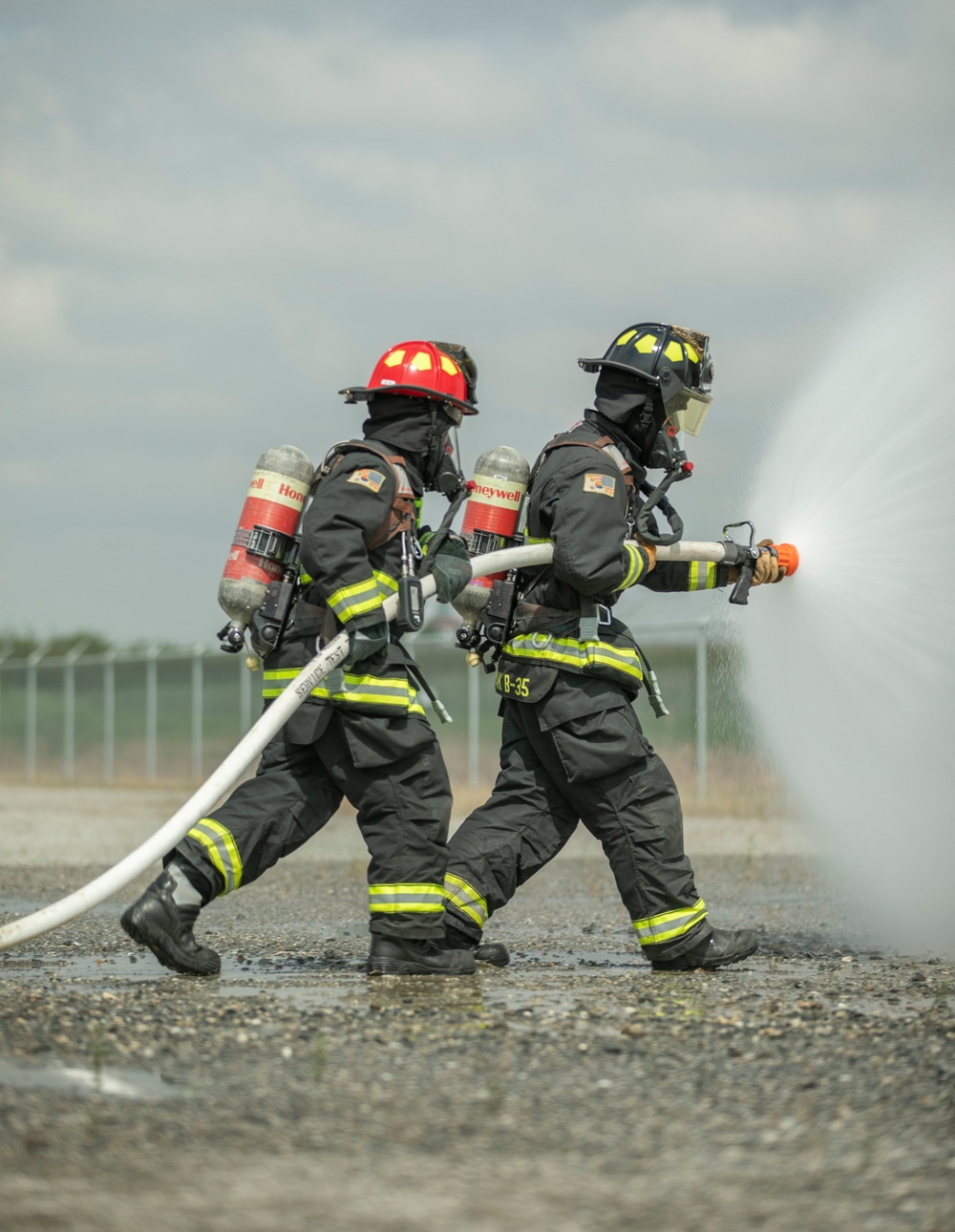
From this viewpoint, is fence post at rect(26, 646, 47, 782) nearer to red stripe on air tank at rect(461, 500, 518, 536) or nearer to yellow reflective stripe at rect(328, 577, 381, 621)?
red stripe on air tank at rect(461, 500, 518, 536)

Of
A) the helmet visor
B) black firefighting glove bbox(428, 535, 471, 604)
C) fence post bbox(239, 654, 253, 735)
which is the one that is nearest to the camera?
black firefighting glove bbox(428, 535, 471, 604)

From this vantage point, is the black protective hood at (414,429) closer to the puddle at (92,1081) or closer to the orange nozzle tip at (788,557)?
the orange nozzle tip at (788,557)

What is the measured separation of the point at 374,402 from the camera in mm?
5070

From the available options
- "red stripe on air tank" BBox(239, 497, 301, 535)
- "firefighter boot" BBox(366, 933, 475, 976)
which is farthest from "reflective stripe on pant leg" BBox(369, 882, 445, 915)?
"red stripe on air tank" BBox(239, 497, 301, 535)

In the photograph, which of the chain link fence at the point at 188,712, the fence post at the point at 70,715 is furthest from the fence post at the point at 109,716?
the fence post at the point at 70,715

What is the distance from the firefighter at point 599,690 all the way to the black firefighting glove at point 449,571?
32 centimetres

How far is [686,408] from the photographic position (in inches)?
213

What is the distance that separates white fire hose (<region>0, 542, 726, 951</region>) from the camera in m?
4.35

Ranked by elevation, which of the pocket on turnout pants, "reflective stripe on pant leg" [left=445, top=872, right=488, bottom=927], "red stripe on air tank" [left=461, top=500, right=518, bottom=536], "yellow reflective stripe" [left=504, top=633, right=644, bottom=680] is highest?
"red stripe on air tank" [left=461, top=500, right=518, bottom=536]

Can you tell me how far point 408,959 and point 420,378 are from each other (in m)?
1.98

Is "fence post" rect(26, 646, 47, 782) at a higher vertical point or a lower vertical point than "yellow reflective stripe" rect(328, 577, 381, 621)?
lower

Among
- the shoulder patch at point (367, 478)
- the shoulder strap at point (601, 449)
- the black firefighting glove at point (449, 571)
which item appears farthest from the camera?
the shoulder strap at point (601, 449)

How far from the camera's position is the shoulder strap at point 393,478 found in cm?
477

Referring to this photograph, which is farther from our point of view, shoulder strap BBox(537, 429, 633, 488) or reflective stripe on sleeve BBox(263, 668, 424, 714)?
shoulder strap BBox(537, 429, 633, 488)
